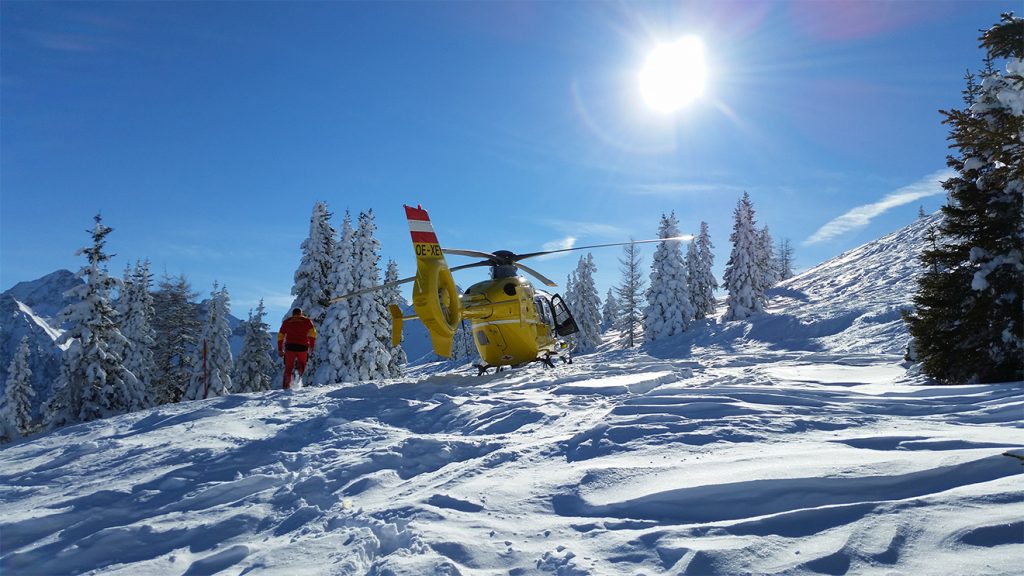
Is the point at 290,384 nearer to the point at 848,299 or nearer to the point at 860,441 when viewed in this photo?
the point at 860,441

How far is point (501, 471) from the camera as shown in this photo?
16.6ft

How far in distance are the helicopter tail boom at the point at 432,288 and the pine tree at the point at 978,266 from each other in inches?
385

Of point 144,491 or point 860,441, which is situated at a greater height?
point 860,441

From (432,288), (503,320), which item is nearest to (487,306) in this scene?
(503,320)

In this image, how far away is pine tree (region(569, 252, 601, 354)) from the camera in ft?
172

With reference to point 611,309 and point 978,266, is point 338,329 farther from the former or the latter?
point 611,309

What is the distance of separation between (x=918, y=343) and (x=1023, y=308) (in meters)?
1.71

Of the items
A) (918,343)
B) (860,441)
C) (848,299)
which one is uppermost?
(848,299)

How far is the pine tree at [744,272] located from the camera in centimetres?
4422

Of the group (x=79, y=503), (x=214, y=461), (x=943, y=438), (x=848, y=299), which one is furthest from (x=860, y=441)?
(x=848, y=299)

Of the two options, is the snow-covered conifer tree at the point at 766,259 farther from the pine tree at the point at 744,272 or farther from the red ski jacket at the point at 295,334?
the red ski jacket at the point at 295,334

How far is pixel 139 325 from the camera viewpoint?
3106 centimetres

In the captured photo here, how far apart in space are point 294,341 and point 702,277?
4699 centimetres

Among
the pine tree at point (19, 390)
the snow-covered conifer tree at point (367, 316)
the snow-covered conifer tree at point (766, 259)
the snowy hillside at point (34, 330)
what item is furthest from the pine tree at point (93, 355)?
the snow-covered conifer tree at point (766, 259)
